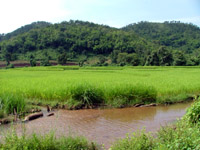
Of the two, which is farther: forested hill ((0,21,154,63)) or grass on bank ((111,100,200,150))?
forested hill ((0,21,154,63))

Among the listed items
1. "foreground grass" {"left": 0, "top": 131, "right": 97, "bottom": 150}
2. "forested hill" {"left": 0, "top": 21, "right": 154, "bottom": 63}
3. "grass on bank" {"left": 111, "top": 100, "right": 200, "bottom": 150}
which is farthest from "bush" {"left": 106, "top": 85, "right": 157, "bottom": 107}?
"forested hill" {"left": 0, "top": 21, "right": 154, "bottom": 63}

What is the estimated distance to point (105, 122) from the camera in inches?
293

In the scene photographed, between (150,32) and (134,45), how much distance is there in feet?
112

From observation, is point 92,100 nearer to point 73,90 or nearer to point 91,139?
point 73,90

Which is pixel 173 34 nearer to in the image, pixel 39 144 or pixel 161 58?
pixel 161 58

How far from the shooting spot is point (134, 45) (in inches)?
2448

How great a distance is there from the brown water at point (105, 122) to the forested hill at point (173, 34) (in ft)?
205

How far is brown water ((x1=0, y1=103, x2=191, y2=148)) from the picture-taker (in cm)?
632

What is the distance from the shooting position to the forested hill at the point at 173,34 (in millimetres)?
71062

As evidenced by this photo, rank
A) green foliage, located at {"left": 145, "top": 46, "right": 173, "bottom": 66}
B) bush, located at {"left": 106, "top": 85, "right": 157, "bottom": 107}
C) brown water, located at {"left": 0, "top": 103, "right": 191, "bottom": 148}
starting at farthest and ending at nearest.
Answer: green foliage, located at {"left": 145, "top": 46, "right": 173, "bottom": 66} → bush, located at {"left": 106, "top": 85, "right": 157, "bottom": 107} → brown water, located at {"left": 0, "top": 103, "right": 191, "bottom": 148}

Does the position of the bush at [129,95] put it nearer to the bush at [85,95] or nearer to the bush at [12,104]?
the bush at [85,95]

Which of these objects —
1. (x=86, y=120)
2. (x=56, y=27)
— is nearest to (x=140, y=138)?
(x=86, y=120)

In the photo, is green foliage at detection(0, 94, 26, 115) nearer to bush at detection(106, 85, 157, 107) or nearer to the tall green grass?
the tall green grass

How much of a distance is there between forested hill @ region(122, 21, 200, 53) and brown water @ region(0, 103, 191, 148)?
62363 mm
